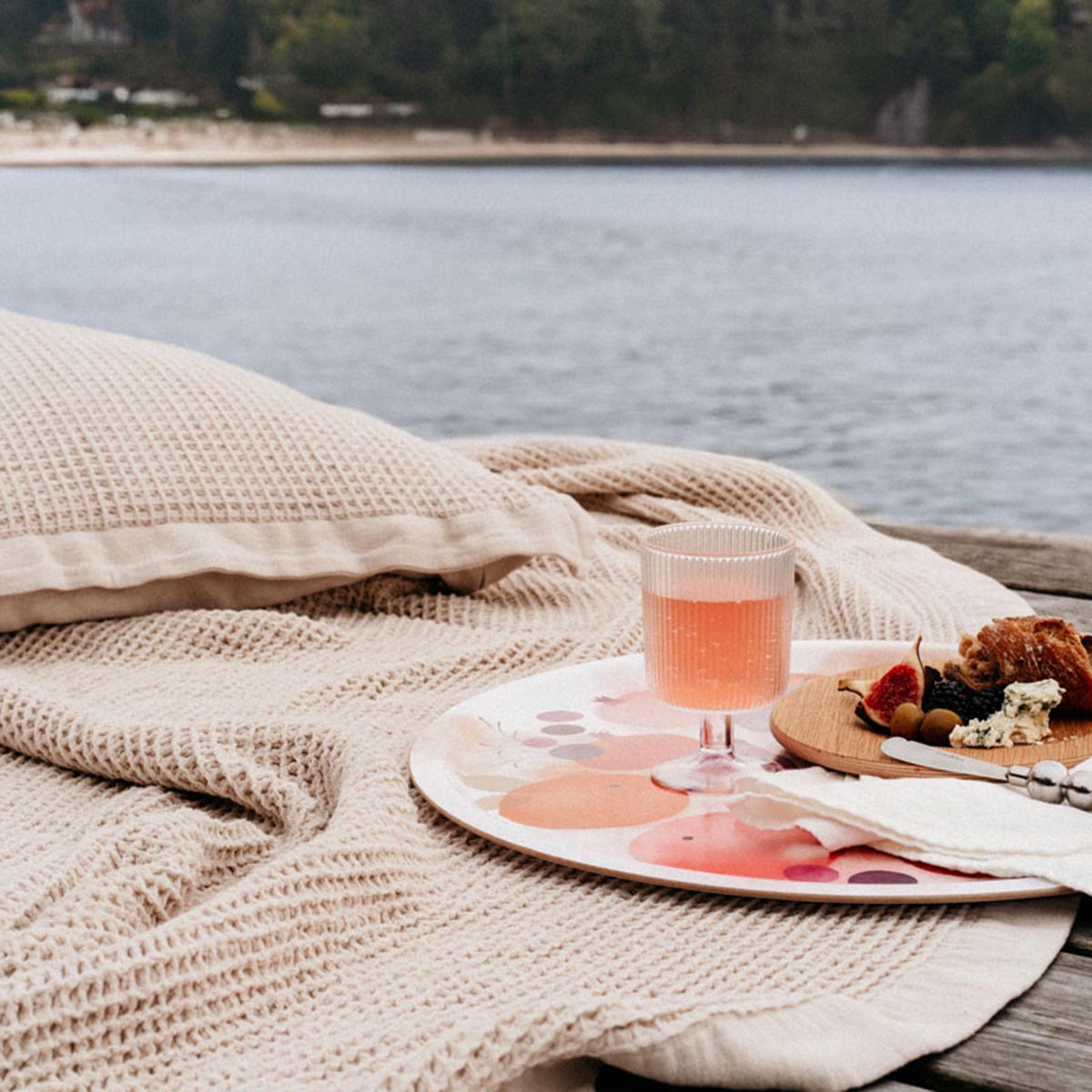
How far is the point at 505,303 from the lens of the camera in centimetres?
940

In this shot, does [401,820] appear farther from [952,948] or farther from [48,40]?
[48,40]

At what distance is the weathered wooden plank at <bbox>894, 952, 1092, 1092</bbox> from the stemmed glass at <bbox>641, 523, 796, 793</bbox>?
18 cm

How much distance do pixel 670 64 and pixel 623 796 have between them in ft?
23.2

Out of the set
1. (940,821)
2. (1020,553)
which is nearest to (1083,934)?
(940,821)

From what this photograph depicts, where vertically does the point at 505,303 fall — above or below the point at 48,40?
below

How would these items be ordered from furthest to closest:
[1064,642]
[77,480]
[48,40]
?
[48,40], [77,480], [1064,642]

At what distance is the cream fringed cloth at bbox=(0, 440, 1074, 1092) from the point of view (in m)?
0.52

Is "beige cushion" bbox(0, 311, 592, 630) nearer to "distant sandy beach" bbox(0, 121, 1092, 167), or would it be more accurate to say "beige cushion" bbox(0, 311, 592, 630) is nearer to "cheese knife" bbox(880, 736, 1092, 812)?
"cheese knife" bbox(880, 736, 1092, 812)

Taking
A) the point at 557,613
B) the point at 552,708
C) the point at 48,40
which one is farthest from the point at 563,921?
the point at 48,40

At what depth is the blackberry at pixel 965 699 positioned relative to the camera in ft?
2.38

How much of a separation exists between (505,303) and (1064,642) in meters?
8.83

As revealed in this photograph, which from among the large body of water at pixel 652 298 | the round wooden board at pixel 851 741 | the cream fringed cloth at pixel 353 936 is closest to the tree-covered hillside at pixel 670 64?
the large body of water at pixel 652 298

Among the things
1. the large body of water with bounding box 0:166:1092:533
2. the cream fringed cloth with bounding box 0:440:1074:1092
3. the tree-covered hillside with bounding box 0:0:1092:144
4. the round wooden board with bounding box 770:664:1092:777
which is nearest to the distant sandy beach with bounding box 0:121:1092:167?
the tree-covered hillside with bounding box 0:0:1092:144

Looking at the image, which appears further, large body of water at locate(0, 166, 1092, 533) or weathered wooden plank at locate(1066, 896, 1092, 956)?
large body of water at locate(0, 166, 1092, 533)
